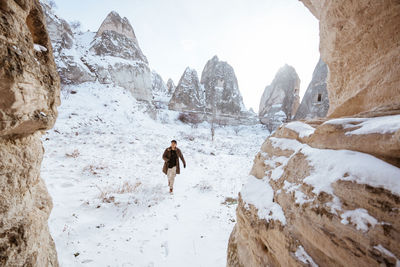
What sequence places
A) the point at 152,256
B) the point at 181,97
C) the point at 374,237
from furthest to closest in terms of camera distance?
the point at 181,97 < the point at 152,256 < the point at 374,237

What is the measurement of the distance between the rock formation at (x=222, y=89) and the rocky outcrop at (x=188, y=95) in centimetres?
248

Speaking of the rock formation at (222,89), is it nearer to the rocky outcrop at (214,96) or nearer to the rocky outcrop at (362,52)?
the rocky outcrop at (214,96)

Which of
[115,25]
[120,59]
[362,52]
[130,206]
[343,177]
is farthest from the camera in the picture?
[115,25]

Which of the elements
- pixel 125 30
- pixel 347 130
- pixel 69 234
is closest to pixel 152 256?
pixel 69 234

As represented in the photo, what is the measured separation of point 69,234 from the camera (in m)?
2.62

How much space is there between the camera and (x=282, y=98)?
32.7 metres

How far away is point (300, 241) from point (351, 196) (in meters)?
0.56

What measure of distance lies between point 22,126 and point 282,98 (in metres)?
37.3

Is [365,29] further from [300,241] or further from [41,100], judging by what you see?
[41,100]

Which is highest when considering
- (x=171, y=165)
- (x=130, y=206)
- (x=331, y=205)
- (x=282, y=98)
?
(x=282, y=98)

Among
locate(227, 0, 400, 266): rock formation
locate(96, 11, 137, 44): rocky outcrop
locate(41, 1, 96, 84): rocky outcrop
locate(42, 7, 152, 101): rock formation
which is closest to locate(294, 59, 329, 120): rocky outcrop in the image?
locate(227, 0, 400, 266): rock formation

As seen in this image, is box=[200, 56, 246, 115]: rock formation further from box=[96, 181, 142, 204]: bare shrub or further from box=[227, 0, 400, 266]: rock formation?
Answer: box=[227, 0, 400, 266]: rock formation

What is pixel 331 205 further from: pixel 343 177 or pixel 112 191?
pixel 112 191

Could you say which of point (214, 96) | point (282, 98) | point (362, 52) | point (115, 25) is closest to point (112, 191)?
point (362, 52)
